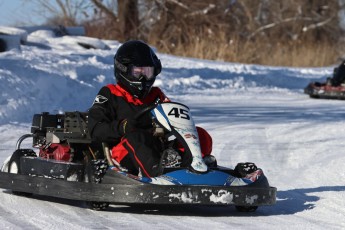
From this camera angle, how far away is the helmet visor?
6.77 m

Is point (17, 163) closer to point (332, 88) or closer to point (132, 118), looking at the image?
point (132, 118)

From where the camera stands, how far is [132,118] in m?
6.46

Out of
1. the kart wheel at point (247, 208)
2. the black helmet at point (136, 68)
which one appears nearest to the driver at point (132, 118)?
the black helmet at point (136, 68)

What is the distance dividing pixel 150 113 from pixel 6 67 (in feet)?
29.9

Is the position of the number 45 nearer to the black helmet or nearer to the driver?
the driver

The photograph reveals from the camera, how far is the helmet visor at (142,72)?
267 inches

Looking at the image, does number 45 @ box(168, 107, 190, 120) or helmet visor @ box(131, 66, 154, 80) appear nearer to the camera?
number 45 @ box(168, 107, 190, 120)

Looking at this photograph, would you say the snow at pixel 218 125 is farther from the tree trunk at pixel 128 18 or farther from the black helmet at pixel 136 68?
the tree trunk at pixel 128 18

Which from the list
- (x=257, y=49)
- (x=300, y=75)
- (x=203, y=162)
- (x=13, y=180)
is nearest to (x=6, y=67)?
(x=13, y=180)

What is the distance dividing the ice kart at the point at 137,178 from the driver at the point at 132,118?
0.29 ft

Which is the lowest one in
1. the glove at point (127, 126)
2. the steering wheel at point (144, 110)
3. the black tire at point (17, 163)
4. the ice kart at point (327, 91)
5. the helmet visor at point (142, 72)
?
the ice kart at point (327, 91)

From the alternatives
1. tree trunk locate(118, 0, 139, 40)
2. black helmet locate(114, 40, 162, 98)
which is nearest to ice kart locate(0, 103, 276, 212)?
black helmet locate(114, 40, 162, 98)

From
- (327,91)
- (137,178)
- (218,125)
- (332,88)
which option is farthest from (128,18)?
(137,178)

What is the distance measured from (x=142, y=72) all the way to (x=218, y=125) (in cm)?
569
